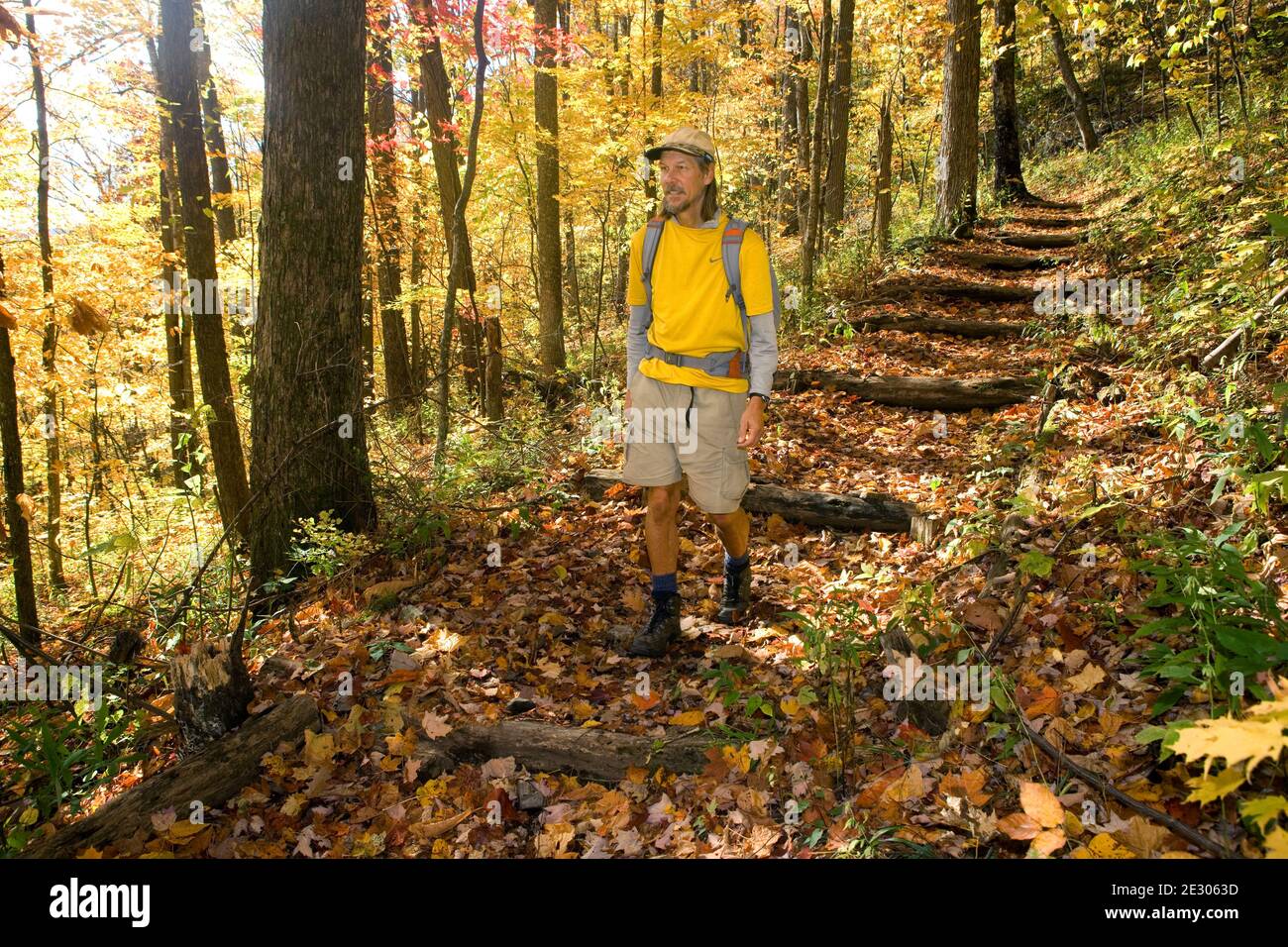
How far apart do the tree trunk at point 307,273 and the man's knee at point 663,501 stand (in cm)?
235

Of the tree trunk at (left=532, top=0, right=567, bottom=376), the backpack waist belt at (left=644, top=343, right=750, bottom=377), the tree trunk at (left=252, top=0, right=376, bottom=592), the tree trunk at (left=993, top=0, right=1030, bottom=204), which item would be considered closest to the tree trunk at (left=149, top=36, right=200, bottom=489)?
the tree trunk at (left=532, top=0, right=567, bottom=376)

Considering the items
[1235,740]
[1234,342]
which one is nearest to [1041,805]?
[1235,740]

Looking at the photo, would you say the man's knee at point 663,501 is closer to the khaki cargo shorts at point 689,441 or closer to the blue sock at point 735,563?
the khaki cargo shorts at point 689,441

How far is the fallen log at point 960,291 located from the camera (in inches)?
399

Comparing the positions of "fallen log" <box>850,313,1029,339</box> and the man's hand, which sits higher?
"fallen log" <box>850,313,1029,339</box>

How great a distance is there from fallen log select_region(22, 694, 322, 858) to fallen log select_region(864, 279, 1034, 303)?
989cm

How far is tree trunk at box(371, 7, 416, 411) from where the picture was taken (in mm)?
11680

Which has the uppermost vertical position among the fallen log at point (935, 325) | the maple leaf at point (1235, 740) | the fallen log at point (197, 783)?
the fallen log at point (935, 325)

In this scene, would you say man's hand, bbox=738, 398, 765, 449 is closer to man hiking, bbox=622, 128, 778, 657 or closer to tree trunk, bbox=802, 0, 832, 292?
man hiking, bbox=622, 128, 778, 657

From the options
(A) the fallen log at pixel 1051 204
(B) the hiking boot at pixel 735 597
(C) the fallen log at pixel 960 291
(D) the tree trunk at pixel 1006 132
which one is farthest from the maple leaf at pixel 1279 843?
(D) the tree trunk at pixel 1006 132

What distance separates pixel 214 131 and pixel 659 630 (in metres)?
12.4
